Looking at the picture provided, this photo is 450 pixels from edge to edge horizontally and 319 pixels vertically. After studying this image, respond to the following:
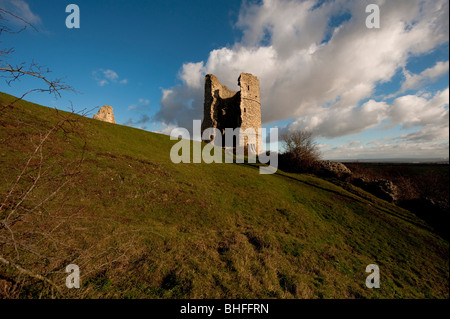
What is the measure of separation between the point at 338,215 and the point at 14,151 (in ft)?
63.6

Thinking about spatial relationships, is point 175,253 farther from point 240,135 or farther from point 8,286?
point 240,135

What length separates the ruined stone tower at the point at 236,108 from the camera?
3216 cm

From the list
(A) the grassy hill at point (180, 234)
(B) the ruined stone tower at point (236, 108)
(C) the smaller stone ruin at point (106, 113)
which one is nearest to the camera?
(A) the grassy hill at point (180, 234)

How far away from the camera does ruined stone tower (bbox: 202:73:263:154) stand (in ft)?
105

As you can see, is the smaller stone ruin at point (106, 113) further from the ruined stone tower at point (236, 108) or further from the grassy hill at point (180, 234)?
the grassy hill at point (180, 234)

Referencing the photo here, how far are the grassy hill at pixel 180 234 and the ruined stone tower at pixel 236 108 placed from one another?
19.2 meters

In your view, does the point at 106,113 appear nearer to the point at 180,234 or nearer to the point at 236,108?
the point at 236,108

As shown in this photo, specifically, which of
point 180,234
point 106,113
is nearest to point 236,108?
point 106,113

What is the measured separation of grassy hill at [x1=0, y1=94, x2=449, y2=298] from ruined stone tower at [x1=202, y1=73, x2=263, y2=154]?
756 inches

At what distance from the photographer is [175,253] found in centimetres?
589

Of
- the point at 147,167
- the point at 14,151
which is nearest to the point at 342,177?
the point at 147,167

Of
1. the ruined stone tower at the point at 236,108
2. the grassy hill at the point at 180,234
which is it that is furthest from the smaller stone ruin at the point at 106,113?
the grassy hill at the point at 180,234

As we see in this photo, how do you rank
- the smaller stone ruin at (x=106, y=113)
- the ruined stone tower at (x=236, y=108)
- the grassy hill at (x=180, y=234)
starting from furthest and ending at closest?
the smaller stone ruin at (x=106, y=113)
the ruined stone tower at (x=236, y=108)
the grassy hill at (x=180, y=234)

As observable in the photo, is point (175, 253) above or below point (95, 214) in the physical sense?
below
